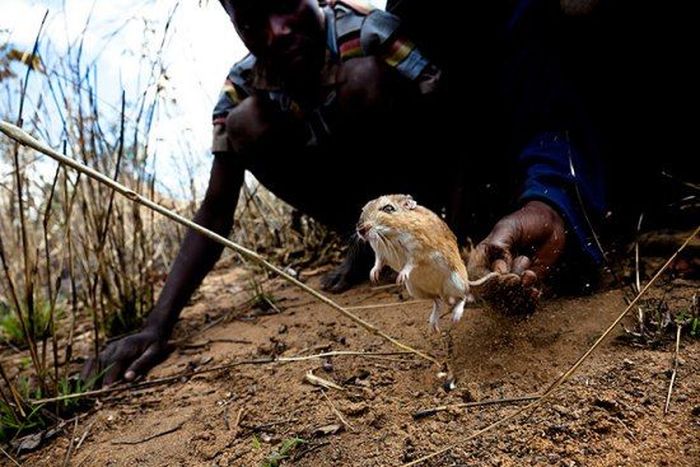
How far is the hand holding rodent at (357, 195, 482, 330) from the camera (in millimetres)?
1404

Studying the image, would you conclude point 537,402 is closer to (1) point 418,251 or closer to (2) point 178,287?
(1) point 418,251

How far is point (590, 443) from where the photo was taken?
112cm

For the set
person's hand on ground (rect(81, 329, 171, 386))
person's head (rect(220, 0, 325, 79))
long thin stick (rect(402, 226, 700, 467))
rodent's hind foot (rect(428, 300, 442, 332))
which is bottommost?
long thin stick (rect(402, 226, 700, 467))

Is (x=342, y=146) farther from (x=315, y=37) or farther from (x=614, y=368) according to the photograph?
(x=614, y=368)

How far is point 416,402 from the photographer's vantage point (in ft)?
4.57

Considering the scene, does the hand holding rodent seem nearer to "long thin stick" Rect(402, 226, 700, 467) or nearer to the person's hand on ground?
"long thin stick" Rect(402, 226, 700, 467)

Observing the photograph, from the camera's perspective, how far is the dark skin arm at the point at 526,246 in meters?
1.46

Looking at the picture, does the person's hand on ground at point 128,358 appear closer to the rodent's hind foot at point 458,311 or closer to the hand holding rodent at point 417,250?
the hand holding rodent at point 417,250

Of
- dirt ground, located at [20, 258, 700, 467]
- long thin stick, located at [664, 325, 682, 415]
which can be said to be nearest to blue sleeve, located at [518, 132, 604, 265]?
dirt ground, located at [20, 258, 700, 467]

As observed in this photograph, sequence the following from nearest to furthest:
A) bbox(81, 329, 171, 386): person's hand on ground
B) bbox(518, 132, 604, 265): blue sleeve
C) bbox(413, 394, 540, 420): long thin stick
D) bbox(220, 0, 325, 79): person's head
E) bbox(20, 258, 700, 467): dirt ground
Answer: bbox(20, 258, 700, 467): dirt ground
bbox(413, 394, 540, 420): long thin stick
bbox(518, 132, 604, 265): blue sleeve
bbox(81, 329, 171, 386): person's hand on ground
bbox(220, 0, 325, 79): person's head

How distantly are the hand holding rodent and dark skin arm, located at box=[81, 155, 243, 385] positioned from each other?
1261mm

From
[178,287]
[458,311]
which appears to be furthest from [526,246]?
[178,287]

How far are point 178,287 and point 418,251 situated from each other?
151 centimetres

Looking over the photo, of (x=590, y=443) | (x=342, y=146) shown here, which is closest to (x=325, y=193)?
(x=342, y=146)
